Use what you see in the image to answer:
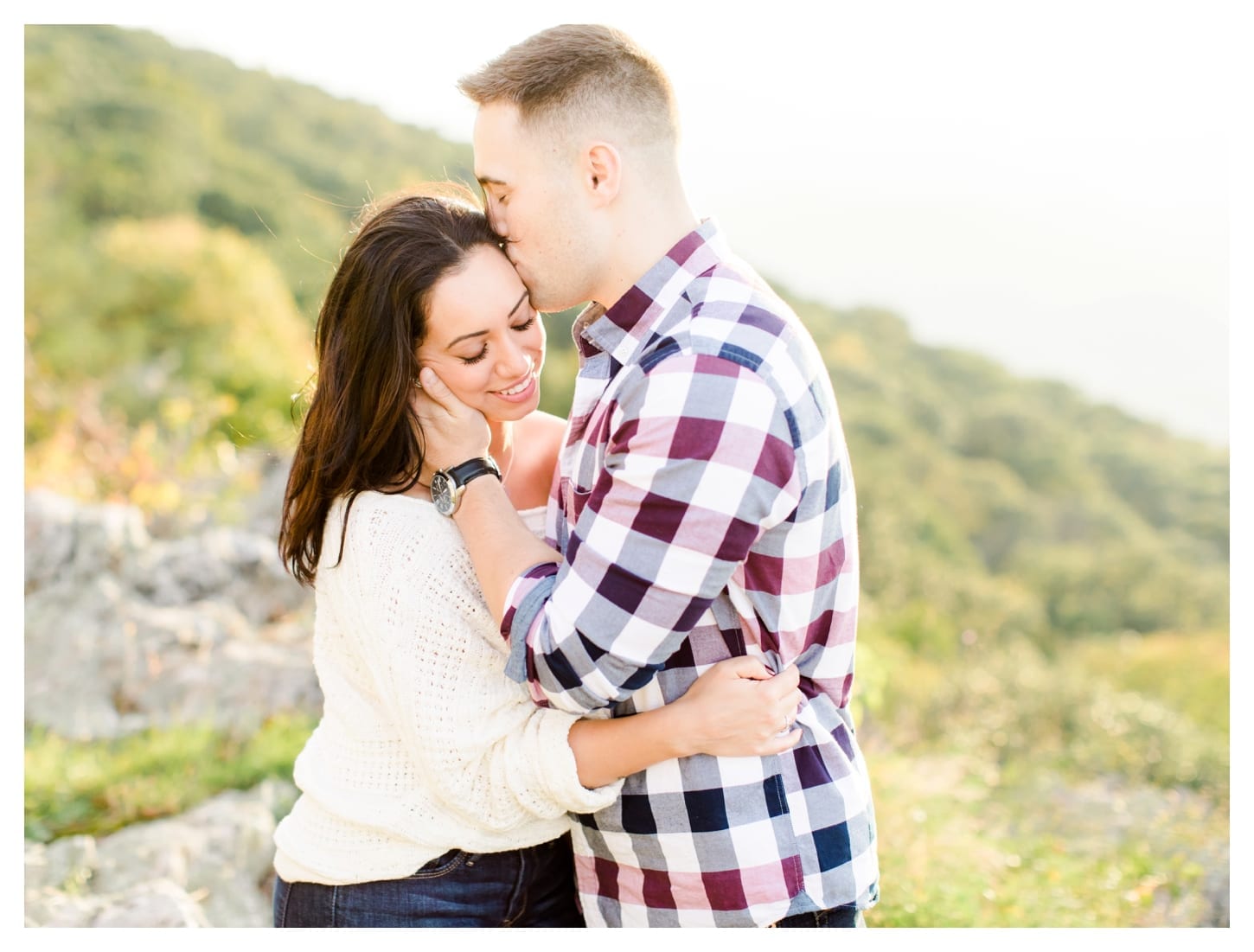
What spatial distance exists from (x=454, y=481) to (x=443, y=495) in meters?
0.04

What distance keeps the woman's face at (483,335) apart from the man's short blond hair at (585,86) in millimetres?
312

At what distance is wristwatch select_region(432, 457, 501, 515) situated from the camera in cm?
204

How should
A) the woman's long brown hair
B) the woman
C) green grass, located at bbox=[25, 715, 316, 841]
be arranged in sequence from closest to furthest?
the woman
the woman's long brown hair
green grass, located at bbox=[25, 715, 316, 841]

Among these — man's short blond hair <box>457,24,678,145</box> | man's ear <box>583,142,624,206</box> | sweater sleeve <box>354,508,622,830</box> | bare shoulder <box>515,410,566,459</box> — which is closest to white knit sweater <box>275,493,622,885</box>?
sweater sleeve <box>354,508,622,830</box>

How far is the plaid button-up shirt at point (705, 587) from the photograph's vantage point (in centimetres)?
164

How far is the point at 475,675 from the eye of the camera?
196 centimetres

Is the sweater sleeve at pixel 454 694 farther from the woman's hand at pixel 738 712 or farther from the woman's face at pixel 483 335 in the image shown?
the woman's face at pixel 483 335

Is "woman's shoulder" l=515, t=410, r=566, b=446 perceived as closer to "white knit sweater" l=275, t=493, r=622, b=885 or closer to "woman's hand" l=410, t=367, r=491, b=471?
"woman's hand" l=410, t=367, r=491, b=471

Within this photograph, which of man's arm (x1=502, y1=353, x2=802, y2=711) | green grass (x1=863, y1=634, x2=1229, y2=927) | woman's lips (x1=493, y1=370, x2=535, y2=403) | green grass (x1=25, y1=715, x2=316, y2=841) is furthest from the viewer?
green grass (x1=25, y1=715, x2=316, y2=841)

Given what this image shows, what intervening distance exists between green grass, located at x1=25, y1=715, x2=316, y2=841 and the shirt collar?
9.29ft

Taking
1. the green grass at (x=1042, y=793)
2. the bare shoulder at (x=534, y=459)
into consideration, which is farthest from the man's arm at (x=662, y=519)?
the green grass at (x=1042, y=793)

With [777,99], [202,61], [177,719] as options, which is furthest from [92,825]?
[202,61]

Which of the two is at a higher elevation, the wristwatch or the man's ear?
the man's ear


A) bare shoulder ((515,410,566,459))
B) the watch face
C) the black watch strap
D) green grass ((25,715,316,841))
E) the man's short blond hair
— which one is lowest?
green grass ((25,715,316,841))
